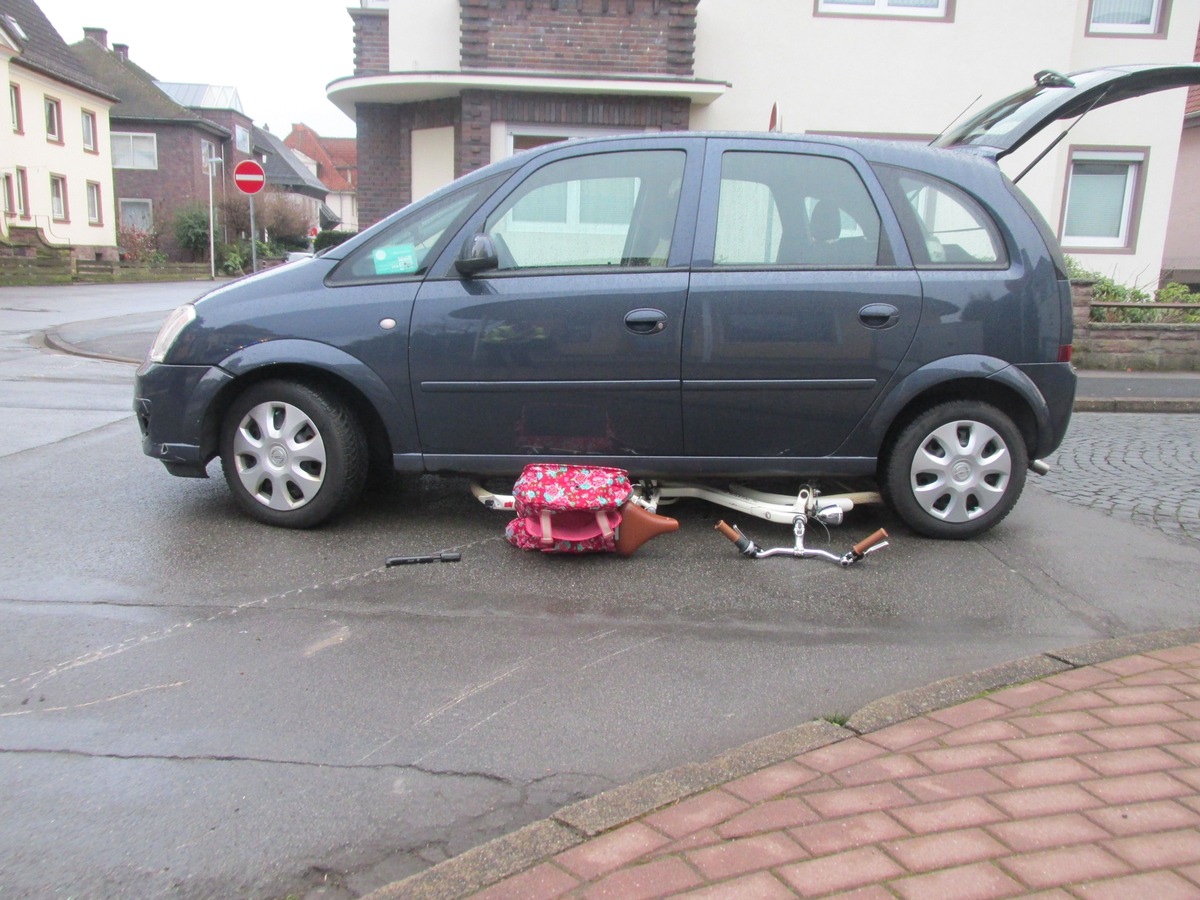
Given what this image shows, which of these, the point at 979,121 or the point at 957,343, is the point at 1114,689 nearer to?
the point at 957,343

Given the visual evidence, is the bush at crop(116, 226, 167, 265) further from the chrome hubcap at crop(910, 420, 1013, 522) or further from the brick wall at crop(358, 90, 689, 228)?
the chrome hubcap at crop(910, 420, 1013, 522)

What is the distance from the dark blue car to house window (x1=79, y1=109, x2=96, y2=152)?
43.7m

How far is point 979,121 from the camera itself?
537 cm

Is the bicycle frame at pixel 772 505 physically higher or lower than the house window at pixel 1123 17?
lower

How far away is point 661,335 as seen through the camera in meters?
4.46

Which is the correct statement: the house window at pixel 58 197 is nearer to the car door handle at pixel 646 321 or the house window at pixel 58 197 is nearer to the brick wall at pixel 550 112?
the brick wall at pixel 550 112

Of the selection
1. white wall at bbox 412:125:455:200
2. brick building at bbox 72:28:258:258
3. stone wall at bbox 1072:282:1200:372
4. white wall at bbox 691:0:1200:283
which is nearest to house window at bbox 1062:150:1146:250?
white wall at bbox 691:0:1200:283

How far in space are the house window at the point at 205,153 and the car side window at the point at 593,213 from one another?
177 ft

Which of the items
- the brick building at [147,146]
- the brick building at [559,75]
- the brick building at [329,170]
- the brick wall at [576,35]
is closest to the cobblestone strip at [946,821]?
the brick building at [559,75]

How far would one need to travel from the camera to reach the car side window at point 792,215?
456 cm

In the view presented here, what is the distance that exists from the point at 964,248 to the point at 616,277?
5.62ft

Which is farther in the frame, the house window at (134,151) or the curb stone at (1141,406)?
the house window at (134,151)

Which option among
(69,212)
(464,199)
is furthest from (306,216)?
(464,199)

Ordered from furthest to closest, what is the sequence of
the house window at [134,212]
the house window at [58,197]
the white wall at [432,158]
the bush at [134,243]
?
the house window at [134,212] < the bush at [134,243] < the house window at [58,197] < the white wall at [432,158]
